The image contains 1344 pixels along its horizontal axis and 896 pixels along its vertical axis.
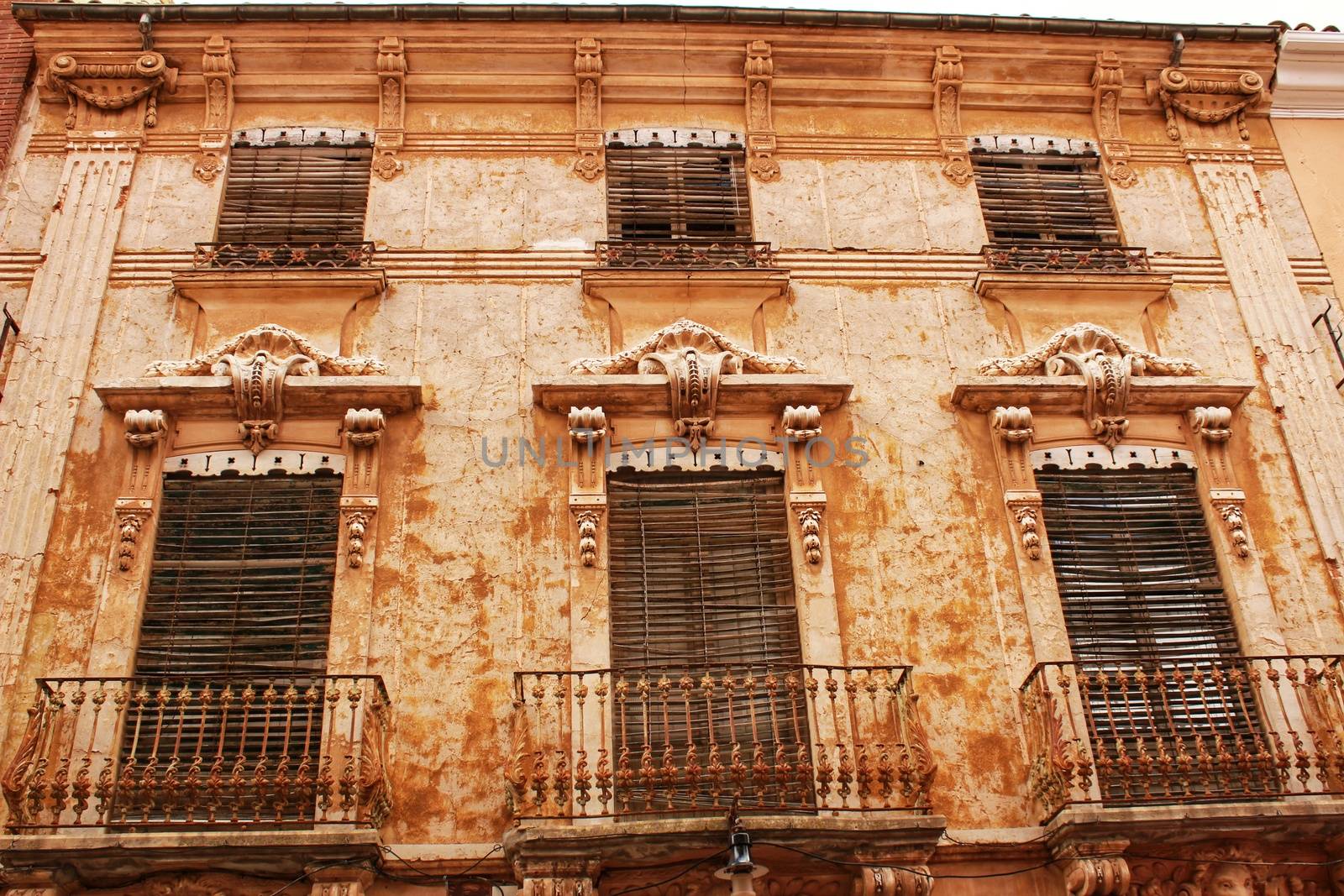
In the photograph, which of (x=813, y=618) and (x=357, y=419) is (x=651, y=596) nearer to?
(x=813, y=618)

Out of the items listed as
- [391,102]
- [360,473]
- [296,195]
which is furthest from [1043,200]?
[296,195]

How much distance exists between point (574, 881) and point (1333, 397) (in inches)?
278

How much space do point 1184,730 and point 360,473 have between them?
6013 mm

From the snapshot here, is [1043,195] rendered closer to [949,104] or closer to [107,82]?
[949,104]

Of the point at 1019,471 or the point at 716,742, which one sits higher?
the point at 1019,471

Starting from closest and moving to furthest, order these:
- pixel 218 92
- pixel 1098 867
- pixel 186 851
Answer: pixel 186 851 → pixel 1098 867 → pixel 218 92

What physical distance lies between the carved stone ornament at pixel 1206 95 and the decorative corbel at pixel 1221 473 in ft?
10.5

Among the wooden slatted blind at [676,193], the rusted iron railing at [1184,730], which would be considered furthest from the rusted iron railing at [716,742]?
the wooden slatted blind at [676,193]

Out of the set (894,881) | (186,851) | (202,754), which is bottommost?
(894,881)

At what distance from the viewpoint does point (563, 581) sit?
30.1 ft

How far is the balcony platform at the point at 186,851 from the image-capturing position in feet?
24.4

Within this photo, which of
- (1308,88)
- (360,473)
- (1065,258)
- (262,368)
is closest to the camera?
(360,473)

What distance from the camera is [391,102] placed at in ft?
37.5

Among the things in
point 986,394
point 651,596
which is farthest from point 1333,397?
point 651,596
